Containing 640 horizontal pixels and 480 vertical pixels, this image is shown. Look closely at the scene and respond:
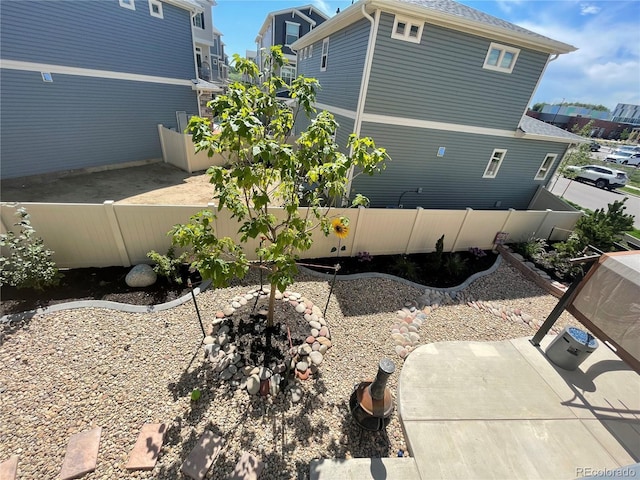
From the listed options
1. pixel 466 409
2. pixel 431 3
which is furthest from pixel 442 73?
pixel 466 409

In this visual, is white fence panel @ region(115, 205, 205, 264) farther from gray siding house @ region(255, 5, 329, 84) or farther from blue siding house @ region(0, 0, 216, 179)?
gray siding house @ region(255, 5, 329, 84)

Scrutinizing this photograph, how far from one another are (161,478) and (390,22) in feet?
34.3

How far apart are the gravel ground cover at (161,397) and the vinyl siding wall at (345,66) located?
7458 millimetres

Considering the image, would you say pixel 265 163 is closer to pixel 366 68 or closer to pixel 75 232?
pixel 75 232

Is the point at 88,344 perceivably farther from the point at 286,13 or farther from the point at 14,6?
the point at 286,13

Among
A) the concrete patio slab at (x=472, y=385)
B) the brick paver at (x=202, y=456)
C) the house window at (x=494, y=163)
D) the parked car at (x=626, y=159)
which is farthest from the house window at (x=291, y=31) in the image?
the parked car at (x=626, y=159)

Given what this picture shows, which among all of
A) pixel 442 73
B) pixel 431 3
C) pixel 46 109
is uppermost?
pixel 431 3

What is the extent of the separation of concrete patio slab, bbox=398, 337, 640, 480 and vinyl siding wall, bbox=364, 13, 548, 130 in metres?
7.34

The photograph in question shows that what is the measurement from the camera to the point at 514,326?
587 centimetres

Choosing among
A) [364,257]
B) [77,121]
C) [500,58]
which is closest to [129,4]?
[77,121]

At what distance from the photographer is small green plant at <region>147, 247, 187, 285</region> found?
5.52 m

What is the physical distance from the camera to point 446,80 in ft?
28.6

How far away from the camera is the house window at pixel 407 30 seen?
24.8ft

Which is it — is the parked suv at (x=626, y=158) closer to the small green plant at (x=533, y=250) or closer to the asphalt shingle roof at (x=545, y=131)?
the asphalt shingle roof at (x=545, y=131)
